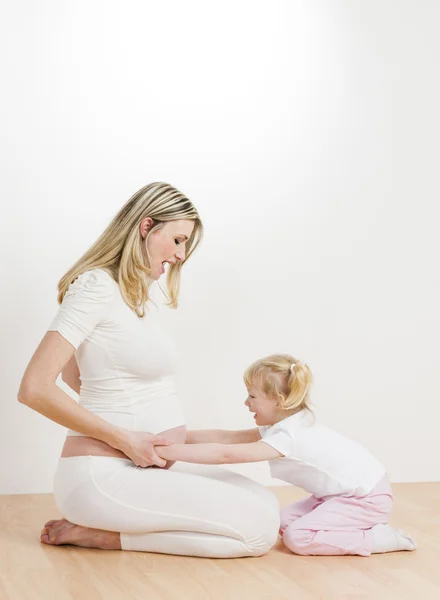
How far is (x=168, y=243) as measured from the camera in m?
2.44

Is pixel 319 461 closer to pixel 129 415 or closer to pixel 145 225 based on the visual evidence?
pixel 129 415

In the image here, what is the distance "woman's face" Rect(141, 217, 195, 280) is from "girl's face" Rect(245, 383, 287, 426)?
17.2 inches

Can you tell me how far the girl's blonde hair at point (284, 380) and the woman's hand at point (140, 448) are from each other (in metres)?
0.35

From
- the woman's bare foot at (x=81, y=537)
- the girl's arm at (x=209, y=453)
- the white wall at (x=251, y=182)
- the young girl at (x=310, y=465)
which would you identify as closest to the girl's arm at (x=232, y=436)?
the young girl at (x=310, y=465)

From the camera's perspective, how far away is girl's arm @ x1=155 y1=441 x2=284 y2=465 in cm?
229

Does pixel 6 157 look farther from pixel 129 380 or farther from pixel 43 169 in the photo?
pixel 129 380

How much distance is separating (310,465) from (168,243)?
0.74 metres

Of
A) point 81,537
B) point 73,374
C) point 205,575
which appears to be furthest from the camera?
point 73,374

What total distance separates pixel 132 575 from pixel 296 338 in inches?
62.0

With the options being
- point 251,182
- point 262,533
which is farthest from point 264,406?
point 251,182

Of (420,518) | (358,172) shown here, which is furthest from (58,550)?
(358,172)

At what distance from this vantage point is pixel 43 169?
10.5 feet

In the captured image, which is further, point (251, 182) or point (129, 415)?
point (251, 182)

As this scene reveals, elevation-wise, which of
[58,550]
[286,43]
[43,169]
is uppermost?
[286,43]
